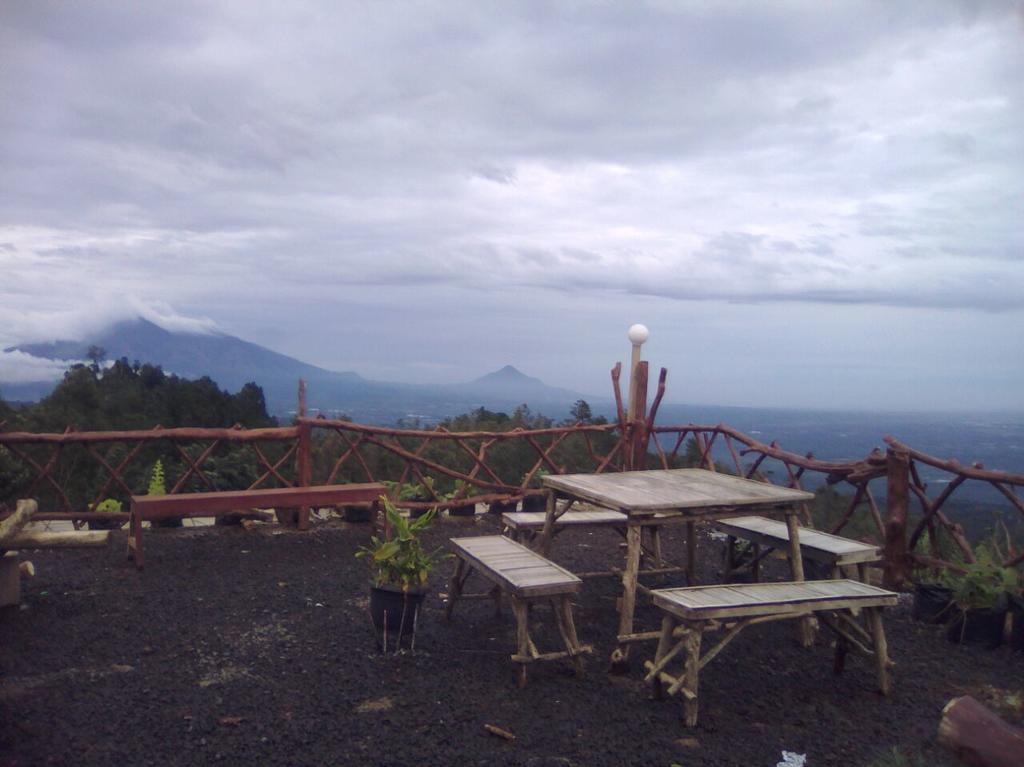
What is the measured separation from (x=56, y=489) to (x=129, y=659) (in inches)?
129

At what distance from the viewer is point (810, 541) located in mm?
4988

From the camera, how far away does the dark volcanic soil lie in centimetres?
315

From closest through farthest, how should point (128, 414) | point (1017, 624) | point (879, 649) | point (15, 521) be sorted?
1. point (879, 649)
2. point (1017, 624)
3. point (15, 521)
4. point (128, 414)

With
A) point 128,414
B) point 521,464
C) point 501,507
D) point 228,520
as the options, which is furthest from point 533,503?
point 128,414

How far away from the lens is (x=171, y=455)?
38.7 feet

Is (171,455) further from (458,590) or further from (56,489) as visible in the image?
(458,590)

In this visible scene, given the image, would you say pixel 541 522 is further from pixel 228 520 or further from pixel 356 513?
pixel 228 520

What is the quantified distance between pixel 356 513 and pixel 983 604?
487 cm

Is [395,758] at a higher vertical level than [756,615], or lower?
lower

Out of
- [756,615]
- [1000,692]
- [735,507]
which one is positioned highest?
[735,507]

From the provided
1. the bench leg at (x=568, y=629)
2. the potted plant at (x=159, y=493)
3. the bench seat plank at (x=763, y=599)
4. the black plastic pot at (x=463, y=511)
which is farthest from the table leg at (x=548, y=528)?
the potted plant at (x=159, y=493)

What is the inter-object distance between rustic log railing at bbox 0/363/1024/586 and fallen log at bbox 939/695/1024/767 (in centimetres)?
326

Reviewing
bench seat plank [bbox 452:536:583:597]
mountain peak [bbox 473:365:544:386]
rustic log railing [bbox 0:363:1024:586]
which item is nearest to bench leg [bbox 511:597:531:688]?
bench seat plank [bbox 452:536:583:597]

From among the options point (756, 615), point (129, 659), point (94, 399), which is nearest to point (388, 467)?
point (94, 399)
